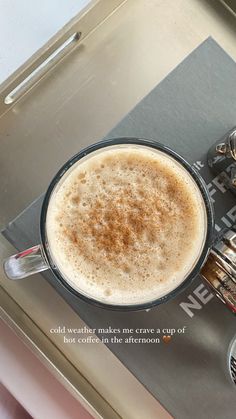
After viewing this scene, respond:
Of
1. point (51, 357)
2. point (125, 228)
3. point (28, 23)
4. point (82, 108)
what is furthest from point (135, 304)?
point (28, 23)

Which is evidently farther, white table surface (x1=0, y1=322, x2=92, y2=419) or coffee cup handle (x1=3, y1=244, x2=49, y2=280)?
white table surface (x1=0, y1=322, x2=92, y2=419)

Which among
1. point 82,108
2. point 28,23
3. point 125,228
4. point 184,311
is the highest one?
point 28,23

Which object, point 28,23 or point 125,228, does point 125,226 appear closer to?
point 125,228

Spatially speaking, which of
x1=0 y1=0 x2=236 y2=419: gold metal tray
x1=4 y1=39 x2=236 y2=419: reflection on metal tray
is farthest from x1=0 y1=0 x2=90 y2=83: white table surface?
x1=4 y1=39 x2=236 y2=419: reflection on metal tray

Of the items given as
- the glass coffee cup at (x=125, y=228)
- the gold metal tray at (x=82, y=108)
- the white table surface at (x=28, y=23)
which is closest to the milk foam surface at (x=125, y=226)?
the glass coffee cup at (x=125, y=228)

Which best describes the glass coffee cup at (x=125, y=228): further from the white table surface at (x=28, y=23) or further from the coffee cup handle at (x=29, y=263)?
the white table surface at (x=28, y=23)

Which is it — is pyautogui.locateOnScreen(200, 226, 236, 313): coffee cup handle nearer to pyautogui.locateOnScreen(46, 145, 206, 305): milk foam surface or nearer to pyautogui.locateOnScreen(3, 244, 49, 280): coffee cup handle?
pyautogui.locateOnScreen(46, 145, 206, 305): milk foam surface

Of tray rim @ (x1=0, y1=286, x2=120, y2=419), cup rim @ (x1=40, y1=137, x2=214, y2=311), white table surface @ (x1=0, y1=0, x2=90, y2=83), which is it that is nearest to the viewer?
cup rim @ (x1=40, y1=137, x2=214, y2=311)
